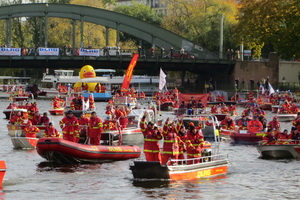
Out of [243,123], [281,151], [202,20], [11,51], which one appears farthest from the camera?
[202,20]

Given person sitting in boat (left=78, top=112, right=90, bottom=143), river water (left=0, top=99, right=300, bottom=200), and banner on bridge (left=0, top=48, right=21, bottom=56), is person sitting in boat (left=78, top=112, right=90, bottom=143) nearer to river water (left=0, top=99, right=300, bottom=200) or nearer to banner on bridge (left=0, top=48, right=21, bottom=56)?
river water (left=0, top=99, right=300, bottom=200)

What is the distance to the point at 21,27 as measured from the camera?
142m

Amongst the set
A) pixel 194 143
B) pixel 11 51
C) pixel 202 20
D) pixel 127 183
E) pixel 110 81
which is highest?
pixel 202 20

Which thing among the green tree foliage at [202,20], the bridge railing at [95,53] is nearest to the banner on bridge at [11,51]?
the bridge railing at [95,53]

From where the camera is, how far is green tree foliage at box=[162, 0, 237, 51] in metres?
126

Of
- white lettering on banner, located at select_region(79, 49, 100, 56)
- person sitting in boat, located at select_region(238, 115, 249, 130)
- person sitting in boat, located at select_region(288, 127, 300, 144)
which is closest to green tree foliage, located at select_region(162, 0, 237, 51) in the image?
white lettering on banner, located at select_region(79, 49, 100, 56)

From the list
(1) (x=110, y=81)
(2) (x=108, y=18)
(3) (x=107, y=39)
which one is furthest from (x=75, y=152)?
(2) (x=108, y=18)

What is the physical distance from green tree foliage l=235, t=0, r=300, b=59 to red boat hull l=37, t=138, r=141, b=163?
47.0 m

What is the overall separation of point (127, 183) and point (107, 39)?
83.8m

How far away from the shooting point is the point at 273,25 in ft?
298

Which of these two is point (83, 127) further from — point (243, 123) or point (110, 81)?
point (110, 81)

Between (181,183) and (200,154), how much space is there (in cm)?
150

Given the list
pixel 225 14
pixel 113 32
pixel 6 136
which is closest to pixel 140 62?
pixel 225 14

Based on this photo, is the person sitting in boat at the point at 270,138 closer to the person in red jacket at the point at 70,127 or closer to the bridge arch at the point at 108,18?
the person in red jacket at the point at 70,127
